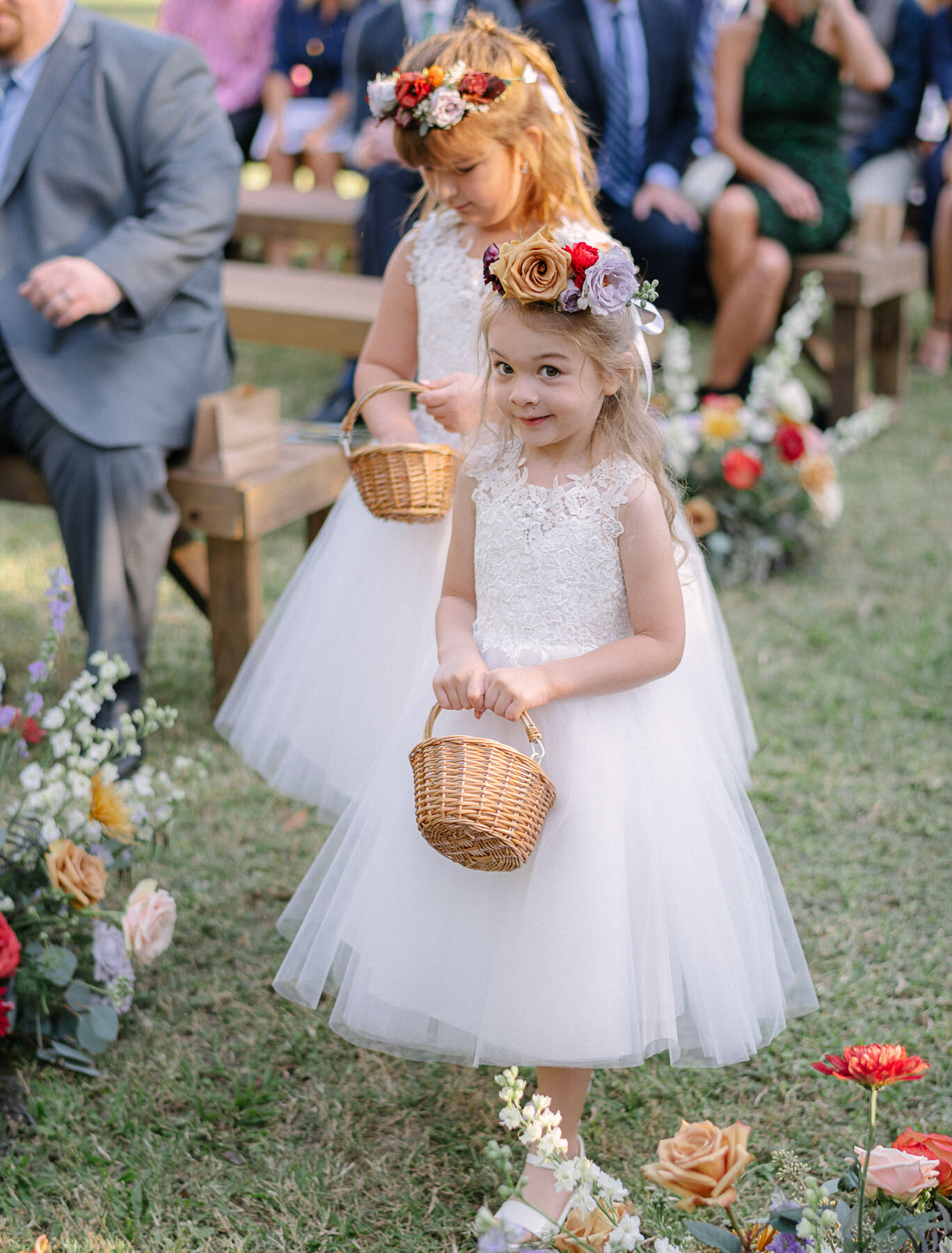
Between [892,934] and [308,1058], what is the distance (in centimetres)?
115

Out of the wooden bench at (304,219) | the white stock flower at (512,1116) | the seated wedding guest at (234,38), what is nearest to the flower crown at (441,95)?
the white stock flower at (512,1116)

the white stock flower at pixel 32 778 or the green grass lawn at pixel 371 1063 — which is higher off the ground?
the white stock flower at pixel 32 778

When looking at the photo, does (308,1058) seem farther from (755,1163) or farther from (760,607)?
(760,607)

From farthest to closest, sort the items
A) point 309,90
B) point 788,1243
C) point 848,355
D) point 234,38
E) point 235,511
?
point 309,90
point 234,38
point 848,355
point 235,511
point 788,1243

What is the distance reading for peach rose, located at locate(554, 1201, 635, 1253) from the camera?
1.44 m

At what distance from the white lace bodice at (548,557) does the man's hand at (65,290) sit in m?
1.48

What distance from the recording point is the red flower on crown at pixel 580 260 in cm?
166

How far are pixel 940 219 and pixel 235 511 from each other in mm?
4568

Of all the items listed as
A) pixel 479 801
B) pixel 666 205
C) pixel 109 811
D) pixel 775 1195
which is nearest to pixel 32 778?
pixel 109 811

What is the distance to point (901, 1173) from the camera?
4.49 ft

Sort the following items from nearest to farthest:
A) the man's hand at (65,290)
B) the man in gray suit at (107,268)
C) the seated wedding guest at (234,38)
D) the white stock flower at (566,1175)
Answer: the white stock flower at (566,1175) → the man's hand at (65,290) → the man in gray suit at (107,268) → the seated wedding guest at (234,38)

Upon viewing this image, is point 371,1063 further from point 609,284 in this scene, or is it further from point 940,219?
point 940,219

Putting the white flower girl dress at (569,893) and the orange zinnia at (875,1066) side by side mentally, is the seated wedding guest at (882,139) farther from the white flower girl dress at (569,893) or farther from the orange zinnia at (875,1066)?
the orange zinnia at (875,1066)

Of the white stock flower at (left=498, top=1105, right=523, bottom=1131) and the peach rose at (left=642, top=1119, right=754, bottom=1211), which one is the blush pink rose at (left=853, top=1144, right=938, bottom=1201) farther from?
the white stock flower at (left=498, top=1105, right=523, bottom=1131)
